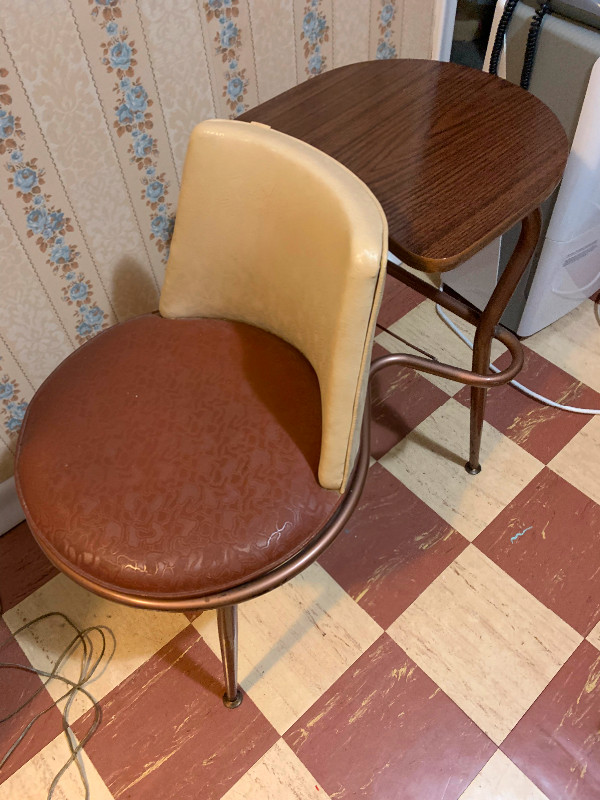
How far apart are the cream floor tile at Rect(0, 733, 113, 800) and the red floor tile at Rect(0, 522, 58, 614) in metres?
0.31

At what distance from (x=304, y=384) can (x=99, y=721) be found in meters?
0.74

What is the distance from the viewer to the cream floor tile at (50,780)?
1.00 metres

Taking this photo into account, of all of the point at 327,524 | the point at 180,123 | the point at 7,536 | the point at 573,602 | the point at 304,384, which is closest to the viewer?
the point at 327,524

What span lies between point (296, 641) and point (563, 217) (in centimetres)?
102

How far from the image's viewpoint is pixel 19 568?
1.26 m

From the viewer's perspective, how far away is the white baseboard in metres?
1.25

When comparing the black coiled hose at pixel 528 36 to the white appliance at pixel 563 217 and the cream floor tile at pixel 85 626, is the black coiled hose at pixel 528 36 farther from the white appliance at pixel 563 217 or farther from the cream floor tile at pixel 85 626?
the cream floor tile at pixel 85 626

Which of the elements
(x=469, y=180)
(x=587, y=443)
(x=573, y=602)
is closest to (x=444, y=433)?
(x=587, y=443)

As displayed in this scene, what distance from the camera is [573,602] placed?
116 centimetres

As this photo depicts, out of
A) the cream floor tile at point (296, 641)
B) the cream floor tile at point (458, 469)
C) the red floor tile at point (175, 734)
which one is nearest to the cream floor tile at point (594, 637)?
the cream floor tile at point (458, 469)

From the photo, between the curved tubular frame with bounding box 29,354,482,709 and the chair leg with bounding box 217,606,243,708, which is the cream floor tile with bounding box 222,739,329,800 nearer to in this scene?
the chair leg with bounding box 217,606,243,708

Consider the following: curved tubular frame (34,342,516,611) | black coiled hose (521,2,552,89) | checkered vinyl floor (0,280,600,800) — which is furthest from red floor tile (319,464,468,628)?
black coiled hose (521,2,552,89)

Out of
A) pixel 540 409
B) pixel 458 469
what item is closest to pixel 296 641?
pixel 458 469

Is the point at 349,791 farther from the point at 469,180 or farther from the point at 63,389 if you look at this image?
the point at 469,180
